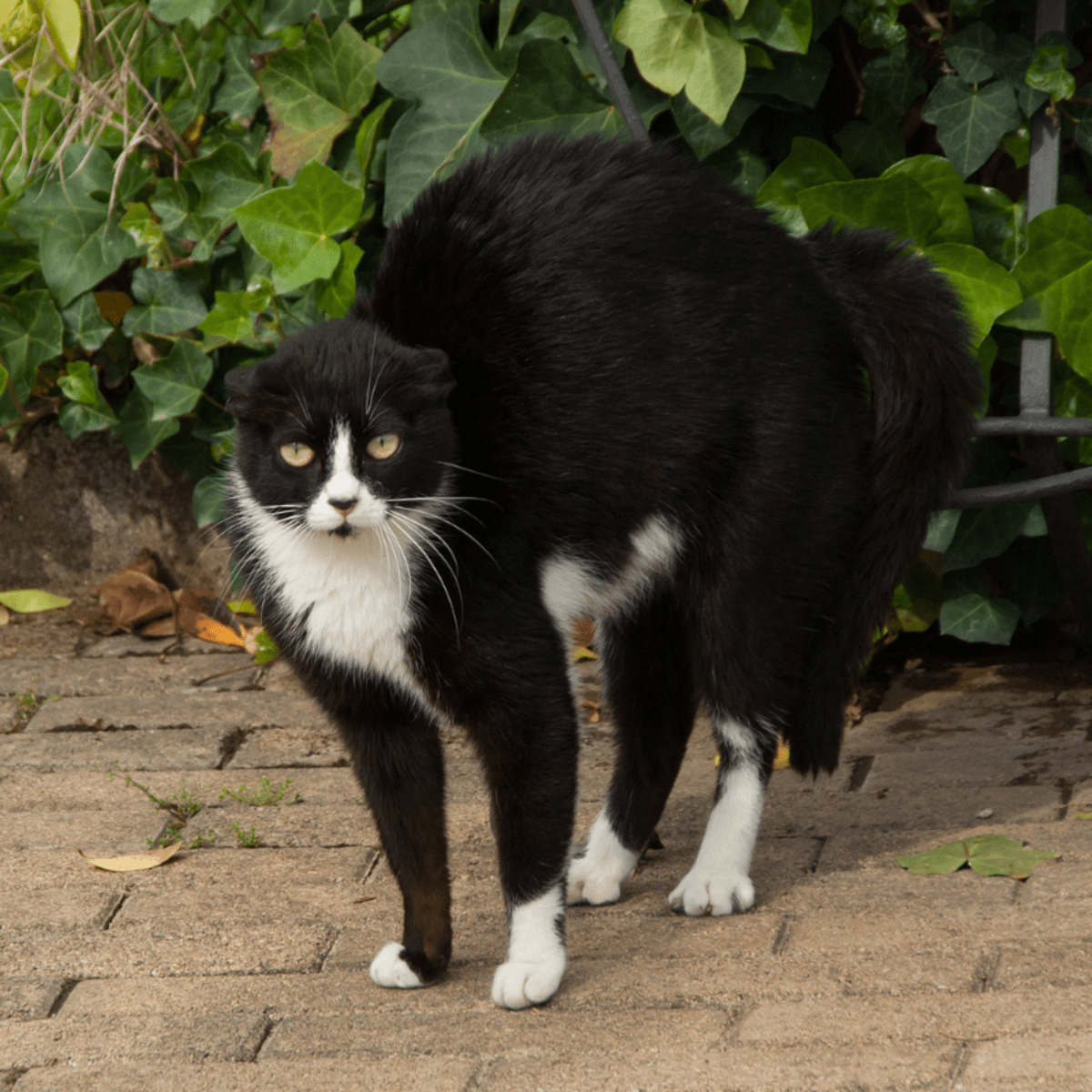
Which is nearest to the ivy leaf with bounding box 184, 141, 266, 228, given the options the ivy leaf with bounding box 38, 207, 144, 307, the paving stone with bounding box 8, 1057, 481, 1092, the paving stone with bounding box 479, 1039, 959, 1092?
the ivy leaf with bounding box 38, 207, 144, 307

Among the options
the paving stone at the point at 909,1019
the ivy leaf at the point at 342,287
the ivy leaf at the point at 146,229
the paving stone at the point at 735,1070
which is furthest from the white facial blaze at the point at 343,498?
the ivy leaf at the point at 146,229

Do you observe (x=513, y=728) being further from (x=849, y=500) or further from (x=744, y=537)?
(x=849, y=500)

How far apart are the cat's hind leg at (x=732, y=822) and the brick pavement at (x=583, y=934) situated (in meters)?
0.06

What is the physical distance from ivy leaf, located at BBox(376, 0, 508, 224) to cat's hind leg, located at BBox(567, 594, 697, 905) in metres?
1.12

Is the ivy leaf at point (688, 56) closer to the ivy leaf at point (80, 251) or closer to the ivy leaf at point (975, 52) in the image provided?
the ivy leaf at point (975, 52)

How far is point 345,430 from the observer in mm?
2039

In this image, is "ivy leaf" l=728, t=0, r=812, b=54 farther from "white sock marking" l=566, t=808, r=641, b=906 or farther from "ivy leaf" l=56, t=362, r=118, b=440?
"ivy leaf" l=56, t=362, r=118, b=440

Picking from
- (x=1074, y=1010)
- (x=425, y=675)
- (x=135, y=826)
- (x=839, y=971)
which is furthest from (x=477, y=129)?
(x=1074, y=1010)

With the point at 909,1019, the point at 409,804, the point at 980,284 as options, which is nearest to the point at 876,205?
the point at 980,284

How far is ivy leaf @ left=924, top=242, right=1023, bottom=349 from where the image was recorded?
9.44ft

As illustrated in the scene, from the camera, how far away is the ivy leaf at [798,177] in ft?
9.85

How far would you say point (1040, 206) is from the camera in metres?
2.88

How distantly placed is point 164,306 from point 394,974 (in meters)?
2.17

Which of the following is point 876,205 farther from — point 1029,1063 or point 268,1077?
point 268,1077
